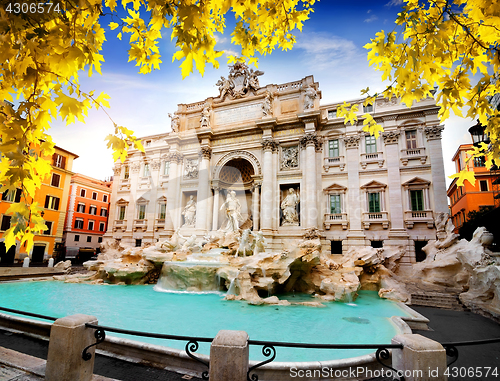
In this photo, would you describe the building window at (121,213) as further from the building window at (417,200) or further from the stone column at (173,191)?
the building window at (417,200)

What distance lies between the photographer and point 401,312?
8047 mm

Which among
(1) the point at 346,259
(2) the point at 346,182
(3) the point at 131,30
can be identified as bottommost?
(1) the point at 346,259

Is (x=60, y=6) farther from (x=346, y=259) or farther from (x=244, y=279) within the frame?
(x=346, y=259)

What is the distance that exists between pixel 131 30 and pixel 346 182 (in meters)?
17.9

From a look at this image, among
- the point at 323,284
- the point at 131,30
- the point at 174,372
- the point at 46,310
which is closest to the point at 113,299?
the point at 46,310

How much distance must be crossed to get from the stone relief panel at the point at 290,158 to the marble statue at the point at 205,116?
7097 mm

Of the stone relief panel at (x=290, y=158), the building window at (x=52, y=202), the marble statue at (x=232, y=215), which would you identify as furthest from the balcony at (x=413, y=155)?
the building window at (x=52, y=202)

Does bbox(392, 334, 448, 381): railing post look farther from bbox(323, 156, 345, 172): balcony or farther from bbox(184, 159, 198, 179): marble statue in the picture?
bbox(184, 159, 198, 179): marble statue

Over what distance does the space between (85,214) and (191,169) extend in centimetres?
2018

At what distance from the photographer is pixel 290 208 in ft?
62.9

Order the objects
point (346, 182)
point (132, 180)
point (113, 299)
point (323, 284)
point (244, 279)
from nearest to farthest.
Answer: point (113, 299) < point (244, 279) < point (323, 284) < point (346, 182) < point (132, 180)

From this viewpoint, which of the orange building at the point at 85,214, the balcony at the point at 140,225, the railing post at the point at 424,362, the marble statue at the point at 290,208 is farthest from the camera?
the orange building at the point at 85,214

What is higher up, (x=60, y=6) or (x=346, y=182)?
(x=346, y=182)

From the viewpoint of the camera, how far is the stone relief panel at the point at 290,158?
1998cm
